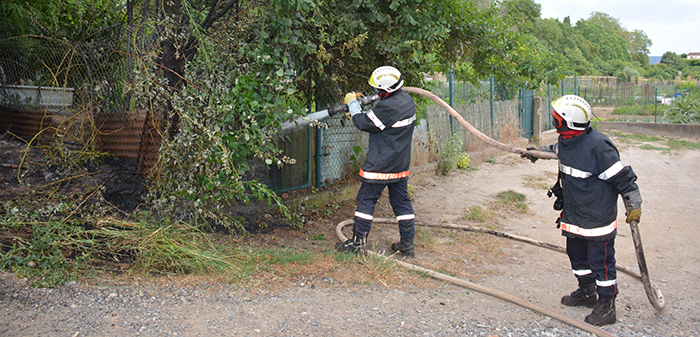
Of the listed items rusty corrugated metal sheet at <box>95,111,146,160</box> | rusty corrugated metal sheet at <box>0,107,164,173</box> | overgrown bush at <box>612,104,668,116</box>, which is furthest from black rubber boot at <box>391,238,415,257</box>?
overgrown bush at <box>612,104,668,116</box>

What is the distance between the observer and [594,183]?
356 cm

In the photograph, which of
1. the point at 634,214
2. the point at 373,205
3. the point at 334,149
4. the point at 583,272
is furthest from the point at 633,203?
the point at 334,149

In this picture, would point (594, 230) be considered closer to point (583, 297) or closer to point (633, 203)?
point (633, 203)

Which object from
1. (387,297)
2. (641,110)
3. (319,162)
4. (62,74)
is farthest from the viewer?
(641,110)

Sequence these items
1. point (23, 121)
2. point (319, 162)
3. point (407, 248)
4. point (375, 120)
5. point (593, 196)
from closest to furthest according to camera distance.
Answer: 1. point (593, 196)
2. point (375, 120)
3. point (407, 248)
4. point (23, 121)
5. point (319, 162)

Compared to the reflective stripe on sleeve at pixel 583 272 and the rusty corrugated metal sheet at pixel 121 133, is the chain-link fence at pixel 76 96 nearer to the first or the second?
the rusty corrugated metal sheet at pixel 121 133

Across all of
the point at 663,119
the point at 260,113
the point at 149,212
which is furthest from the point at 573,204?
the point at 663,119

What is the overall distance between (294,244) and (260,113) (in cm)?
150

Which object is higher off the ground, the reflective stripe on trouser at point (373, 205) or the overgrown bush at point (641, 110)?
the overgrown bush at point (641, 110)

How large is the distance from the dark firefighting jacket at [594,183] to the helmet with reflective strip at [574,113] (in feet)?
0.28

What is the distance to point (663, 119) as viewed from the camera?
18.5 m

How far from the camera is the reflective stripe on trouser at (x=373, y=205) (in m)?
4.59

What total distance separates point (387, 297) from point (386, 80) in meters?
1.94

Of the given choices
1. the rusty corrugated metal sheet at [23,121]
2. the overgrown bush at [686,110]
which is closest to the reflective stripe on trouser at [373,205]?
the rusty corrugated metal sheet at [23,121]
